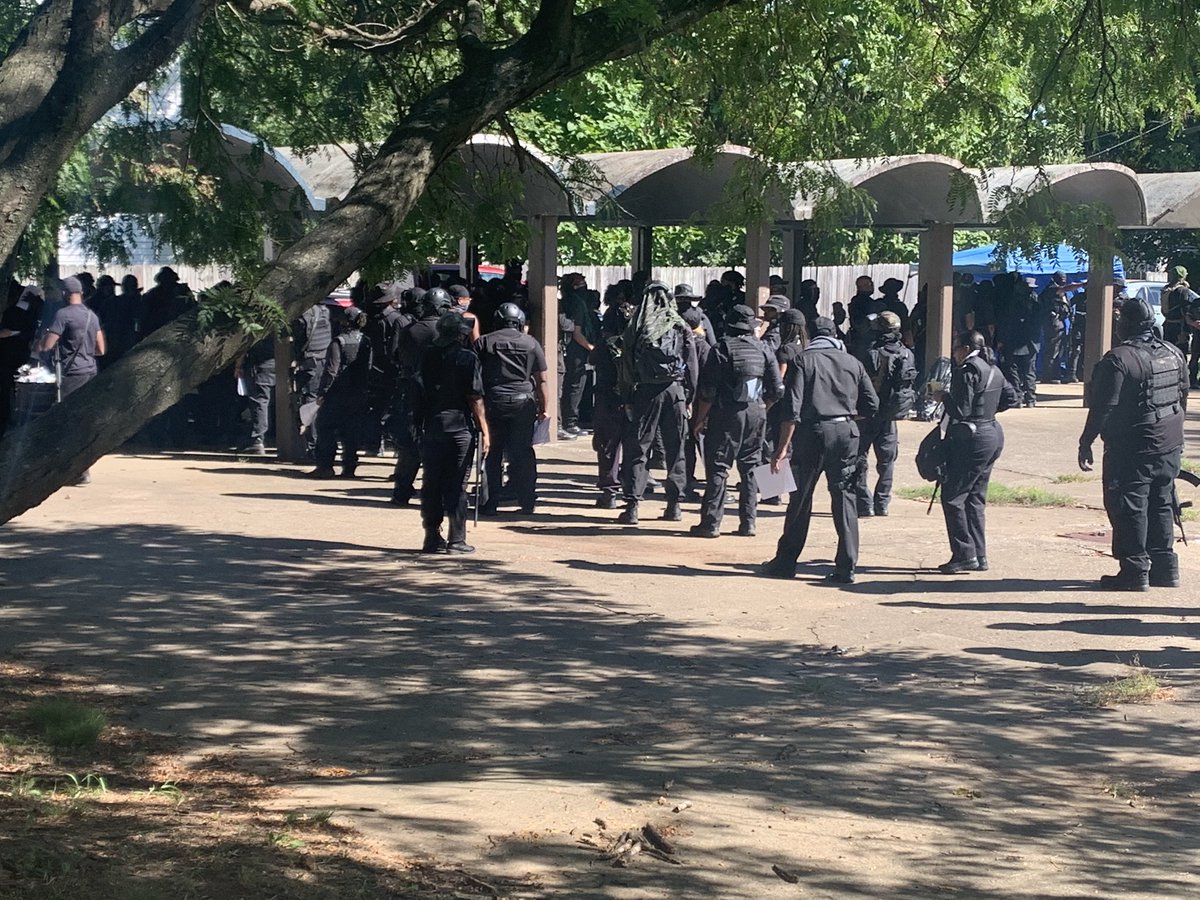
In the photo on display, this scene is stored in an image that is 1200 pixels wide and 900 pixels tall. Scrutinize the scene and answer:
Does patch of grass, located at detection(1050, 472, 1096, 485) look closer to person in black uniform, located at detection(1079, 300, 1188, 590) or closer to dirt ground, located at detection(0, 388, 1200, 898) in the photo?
dirt ground, located at detection(0, 388, 1200, 898)

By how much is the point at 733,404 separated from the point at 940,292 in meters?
10.9

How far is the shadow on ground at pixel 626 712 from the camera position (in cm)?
573

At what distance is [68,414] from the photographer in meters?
5.21

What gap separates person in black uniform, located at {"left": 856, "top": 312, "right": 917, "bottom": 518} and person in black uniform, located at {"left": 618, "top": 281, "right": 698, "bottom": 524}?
5.43 feet

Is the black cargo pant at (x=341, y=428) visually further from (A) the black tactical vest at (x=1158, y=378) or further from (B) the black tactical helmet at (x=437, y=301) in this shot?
(A) the black tactical vest at (x=1158, y=378)

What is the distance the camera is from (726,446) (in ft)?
41.8

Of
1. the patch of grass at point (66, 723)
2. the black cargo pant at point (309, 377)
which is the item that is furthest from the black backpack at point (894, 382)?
the patch of grass at point (66, 723)


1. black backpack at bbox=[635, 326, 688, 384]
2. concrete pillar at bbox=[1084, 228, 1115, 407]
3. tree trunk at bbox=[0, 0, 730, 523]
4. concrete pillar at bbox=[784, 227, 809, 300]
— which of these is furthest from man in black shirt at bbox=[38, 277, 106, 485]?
concrete pillar at bbox=[1084, 228, 1115, 407]

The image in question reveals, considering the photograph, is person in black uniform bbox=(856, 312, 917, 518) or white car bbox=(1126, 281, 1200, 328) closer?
person in black uniform bbox=(856, 312, 917, 518)

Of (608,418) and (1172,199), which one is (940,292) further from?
(608,418)

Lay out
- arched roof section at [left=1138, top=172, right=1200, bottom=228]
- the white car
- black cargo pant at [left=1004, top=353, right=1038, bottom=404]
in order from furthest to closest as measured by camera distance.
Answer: the white car → black cargo pant at [left=1004, top=353, right=1038, bottom=404] → arched roof section at [left=1138, top=172, right=1200, bottom=228]

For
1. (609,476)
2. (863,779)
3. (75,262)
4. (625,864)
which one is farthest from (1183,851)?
(75,262)

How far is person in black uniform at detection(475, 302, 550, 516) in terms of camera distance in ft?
43.7

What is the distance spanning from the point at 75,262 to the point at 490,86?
109 ft
